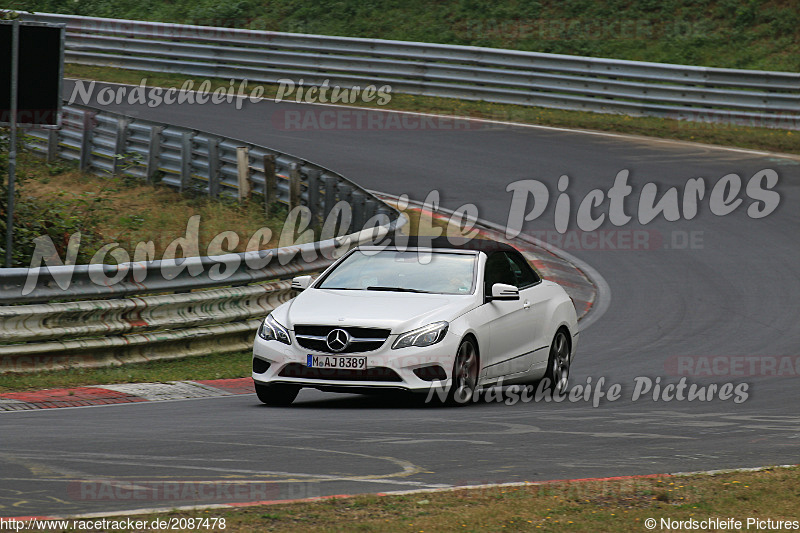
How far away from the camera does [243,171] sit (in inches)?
771

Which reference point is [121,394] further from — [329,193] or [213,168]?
[213,168]

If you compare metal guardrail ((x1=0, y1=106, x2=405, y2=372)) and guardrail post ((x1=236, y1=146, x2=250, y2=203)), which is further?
guardrail post ((x1=236, y1=146, x2=250, y2=203))

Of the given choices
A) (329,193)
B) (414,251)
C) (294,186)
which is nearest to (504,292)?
(414,251)

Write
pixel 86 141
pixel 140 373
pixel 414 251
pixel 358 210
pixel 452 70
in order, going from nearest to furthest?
pixel 414 251, pixel 140 373, pixel 358 210, pixel 86 141, pixel 452 70

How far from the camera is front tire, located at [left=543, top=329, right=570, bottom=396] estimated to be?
11789 millimetres

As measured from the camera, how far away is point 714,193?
72.7 ft

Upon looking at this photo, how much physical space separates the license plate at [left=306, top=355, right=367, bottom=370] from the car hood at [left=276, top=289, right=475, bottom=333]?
10.7 inches

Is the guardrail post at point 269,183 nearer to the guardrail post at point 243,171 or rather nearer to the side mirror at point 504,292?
the guardrail post at point 243,171

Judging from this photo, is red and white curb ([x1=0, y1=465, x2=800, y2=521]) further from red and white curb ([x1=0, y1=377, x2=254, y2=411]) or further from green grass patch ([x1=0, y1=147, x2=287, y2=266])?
green grass patch ([x1=0, y1=147, x2=287, y2=266])

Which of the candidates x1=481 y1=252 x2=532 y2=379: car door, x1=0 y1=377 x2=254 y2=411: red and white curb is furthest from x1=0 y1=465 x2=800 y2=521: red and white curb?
x1=0 y1=377 x2=254 y2=411: red and white curb

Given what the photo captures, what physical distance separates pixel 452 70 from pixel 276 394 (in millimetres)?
19898

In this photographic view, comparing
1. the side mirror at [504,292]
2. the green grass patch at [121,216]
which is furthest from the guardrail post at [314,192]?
the side mirror at [504,292]

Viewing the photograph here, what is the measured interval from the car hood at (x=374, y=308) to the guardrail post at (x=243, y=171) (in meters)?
8.92

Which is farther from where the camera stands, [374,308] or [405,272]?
[405,272]
